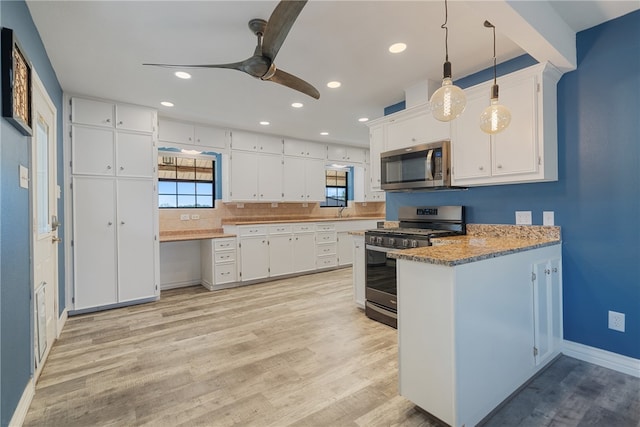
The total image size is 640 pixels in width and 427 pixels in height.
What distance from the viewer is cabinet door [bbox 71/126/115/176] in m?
3.49

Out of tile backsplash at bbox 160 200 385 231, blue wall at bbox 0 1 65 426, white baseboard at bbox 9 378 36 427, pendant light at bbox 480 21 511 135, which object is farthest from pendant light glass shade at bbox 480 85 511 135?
tile backsplash at bbox 160 200 385 231

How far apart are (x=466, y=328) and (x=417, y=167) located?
1.92 m

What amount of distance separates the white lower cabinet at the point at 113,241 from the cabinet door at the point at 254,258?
1259 millimetres

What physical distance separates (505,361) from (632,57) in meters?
2.27

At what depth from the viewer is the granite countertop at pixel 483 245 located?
159cm

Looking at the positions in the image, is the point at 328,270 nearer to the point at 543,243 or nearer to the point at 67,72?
the point at 543,243

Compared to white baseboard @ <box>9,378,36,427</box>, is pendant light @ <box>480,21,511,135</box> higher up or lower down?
higher up

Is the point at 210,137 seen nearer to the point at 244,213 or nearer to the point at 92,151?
the point at 244,213

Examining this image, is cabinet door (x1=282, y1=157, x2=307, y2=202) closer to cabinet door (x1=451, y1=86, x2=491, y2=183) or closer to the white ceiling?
the white ceiling

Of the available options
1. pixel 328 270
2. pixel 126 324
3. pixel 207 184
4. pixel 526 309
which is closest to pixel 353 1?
pixel 526 309

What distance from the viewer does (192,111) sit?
4.14 metres

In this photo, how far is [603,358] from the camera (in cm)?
224

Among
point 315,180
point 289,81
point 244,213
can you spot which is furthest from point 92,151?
point 315,180

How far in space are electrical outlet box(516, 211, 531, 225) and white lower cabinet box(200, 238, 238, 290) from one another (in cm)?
374
